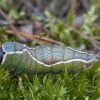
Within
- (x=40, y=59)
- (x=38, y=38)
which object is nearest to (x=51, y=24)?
(x=38, y=38)

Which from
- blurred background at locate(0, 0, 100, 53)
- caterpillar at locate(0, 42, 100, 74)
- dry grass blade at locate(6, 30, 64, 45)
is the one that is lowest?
caterpillar at locate(0, 42, 100, 74)

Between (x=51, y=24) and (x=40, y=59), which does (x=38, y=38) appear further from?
(x=40, y=59)

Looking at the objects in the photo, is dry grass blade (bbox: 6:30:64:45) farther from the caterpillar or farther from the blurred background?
the caterpillar

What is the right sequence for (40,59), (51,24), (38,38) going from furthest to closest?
A: (51,24) → (38,38) → (40,59)

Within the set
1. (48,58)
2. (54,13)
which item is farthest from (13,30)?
(48,58)

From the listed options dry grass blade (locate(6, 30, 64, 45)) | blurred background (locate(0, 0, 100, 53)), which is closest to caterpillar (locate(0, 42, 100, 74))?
blurred background (locate(0, 0, 100, 53))

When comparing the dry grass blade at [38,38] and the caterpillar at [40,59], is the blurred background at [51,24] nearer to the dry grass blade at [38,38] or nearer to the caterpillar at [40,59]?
the dry grass blade at [38,38]

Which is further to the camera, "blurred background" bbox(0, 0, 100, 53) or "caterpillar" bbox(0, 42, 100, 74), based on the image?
"blurred background" bbox(0, 0, 100, 53)

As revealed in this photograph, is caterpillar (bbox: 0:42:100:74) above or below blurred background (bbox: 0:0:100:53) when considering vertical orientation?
below
